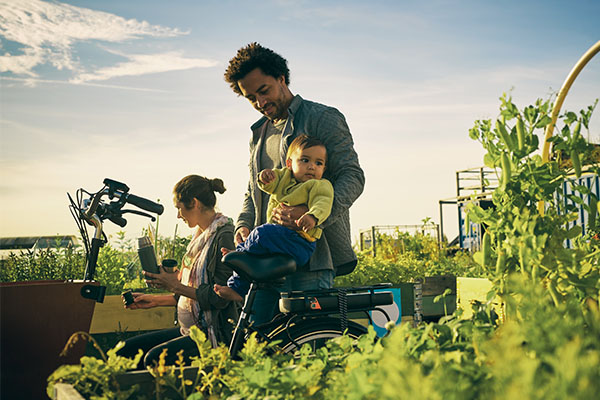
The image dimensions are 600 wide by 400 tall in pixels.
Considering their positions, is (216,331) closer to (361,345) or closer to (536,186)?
(361,345)

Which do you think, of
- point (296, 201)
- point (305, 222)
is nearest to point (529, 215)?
point (305, 222)

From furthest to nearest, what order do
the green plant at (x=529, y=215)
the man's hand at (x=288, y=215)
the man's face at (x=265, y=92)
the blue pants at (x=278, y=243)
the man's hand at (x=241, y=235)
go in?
the man's hand at (x=241, y=235), the man's face at (x=265, y=92), the man's hand at (x=288, y=215), the blue pants at (x=278, y=243), the green plant at (x=529, y=215)

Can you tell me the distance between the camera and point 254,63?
314 cm

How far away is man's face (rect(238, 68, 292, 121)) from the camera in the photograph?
3.13m

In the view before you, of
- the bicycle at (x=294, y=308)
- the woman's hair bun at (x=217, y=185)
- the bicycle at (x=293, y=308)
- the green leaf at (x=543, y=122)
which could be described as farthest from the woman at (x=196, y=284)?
the green leaf at (x=543, y=122)

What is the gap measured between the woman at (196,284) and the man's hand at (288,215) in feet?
2.26

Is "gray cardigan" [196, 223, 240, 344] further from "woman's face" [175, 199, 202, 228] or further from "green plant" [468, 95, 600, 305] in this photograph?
"green plant" [468, 95, 600, 305]

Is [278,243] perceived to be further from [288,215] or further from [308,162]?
[308,162]

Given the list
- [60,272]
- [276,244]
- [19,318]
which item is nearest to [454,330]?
[276,244]

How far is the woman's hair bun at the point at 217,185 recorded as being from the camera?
12.1ft

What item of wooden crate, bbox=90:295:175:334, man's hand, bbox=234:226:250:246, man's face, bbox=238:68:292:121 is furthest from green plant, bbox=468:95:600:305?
wooden crate, bbox=90:295:175:334

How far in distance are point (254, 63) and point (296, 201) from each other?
847 millimetres

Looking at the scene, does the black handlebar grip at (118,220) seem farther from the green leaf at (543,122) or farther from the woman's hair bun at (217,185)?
the green leaf at (543,122)

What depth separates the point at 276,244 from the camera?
259 cm
